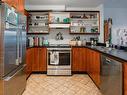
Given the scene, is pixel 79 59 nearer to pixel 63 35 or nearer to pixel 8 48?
pixel 63 35

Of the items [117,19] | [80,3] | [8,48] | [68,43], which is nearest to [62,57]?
[68,43]

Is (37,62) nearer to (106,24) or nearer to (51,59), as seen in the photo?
(51,59)

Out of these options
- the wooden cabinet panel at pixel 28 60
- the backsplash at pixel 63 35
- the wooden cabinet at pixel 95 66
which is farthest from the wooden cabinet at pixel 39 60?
the wooden cabinet at pixel 95 66

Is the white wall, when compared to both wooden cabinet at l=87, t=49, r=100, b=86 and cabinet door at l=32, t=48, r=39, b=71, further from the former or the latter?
cabinet door at l=32, t=48, r=39, b=71

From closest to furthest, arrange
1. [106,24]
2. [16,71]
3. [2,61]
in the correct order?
[2,61], [16,71], [106,24]

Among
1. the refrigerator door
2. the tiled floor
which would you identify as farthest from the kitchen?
the refrigerator door

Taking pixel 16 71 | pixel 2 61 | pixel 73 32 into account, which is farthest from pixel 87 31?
pixel 2 61

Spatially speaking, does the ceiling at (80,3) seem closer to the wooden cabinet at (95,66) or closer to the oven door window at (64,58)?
the oven door window at (64,58)

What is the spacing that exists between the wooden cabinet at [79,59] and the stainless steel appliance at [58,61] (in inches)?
8.4

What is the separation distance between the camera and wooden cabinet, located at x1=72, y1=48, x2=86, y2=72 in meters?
6.62

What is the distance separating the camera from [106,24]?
23.5 feet

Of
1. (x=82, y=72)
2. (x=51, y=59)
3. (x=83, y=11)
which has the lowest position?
(x=82, y=72)

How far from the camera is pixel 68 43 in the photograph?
24.4ft

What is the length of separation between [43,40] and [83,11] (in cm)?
183
